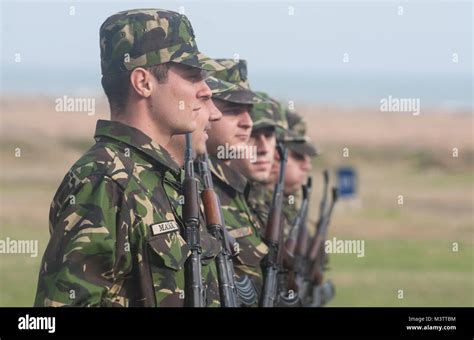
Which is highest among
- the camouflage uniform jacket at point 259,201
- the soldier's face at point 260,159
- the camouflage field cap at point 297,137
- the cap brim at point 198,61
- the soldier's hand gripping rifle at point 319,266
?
the cap brim at point 198,61

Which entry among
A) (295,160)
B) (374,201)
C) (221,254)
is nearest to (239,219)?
(221,254)

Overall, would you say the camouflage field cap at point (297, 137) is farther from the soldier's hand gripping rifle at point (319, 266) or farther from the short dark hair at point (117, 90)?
the short dark hair at point (117, 90)

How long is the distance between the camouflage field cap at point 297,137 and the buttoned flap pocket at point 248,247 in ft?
8.23

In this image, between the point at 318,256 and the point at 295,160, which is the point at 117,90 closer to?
the point at 295,160

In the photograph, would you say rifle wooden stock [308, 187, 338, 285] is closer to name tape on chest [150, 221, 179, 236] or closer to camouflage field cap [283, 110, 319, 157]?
camouflage field cap [283, 110, 319, 157]

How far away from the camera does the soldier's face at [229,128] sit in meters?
9.81

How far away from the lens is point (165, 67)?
7.80 metres

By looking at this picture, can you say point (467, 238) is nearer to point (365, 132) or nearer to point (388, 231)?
point (388, 231)

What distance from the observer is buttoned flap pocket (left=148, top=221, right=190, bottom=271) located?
7371mm

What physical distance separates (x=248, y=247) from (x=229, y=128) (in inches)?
26.3

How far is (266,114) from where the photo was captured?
11.0m

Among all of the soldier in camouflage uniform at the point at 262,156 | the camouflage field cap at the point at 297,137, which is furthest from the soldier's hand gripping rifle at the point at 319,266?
the soldier in camouflage uniform at the point at 262,156

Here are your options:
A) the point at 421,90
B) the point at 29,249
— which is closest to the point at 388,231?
the point at 29,249
